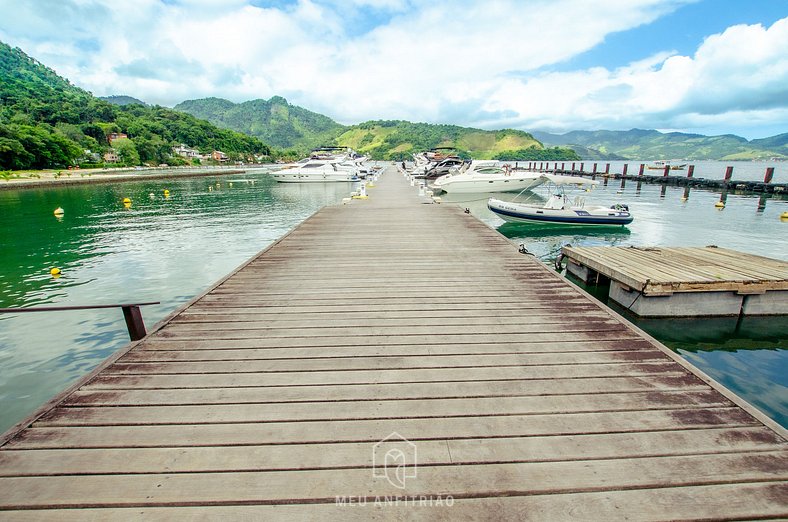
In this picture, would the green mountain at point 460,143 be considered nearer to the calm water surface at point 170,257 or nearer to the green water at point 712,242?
the green water at point 712,242

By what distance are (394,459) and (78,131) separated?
10782 cm

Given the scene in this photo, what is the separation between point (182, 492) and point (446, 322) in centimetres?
310

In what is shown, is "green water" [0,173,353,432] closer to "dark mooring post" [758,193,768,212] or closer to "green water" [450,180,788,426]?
"green water" [450,180,788,426]

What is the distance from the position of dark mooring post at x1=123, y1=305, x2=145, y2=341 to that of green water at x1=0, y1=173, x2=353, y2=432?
229cm

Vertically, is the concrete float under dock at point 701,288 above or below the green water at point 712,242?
above

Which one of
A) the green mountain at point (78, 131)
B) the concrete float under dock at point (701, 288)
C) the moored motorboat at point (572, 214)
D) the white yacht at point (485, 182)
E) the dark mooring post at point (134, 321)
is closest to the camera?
the dark mooring post at point (134, 321)

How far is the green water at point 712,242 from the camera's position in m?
5.61

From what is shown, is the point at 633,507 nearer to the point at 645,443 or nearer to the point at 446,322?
the point at 645,443

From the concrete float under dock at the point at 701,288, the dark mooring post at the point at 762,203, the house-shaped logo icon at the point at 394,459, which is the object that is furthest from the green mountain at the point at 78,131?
the dark mooring post at the point at 762,203

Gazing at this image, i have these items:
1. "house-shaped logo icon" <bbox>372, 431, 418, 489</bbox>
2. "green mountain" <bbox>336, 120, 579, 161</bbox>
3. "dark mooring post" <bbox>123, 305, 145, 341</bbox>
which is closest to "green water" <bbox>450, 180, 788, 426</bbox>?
"house-shaped logo icon" <bbox>372, 431, 418, 489</bbox>

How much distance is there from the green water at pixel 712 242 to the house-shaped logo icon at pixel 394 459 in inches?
208

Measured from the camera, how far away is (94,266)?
1136cm

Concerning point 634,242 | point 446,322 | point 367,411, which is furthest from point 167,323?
point 634,242

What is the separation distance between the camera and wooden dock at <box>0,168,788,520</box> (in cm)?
213
